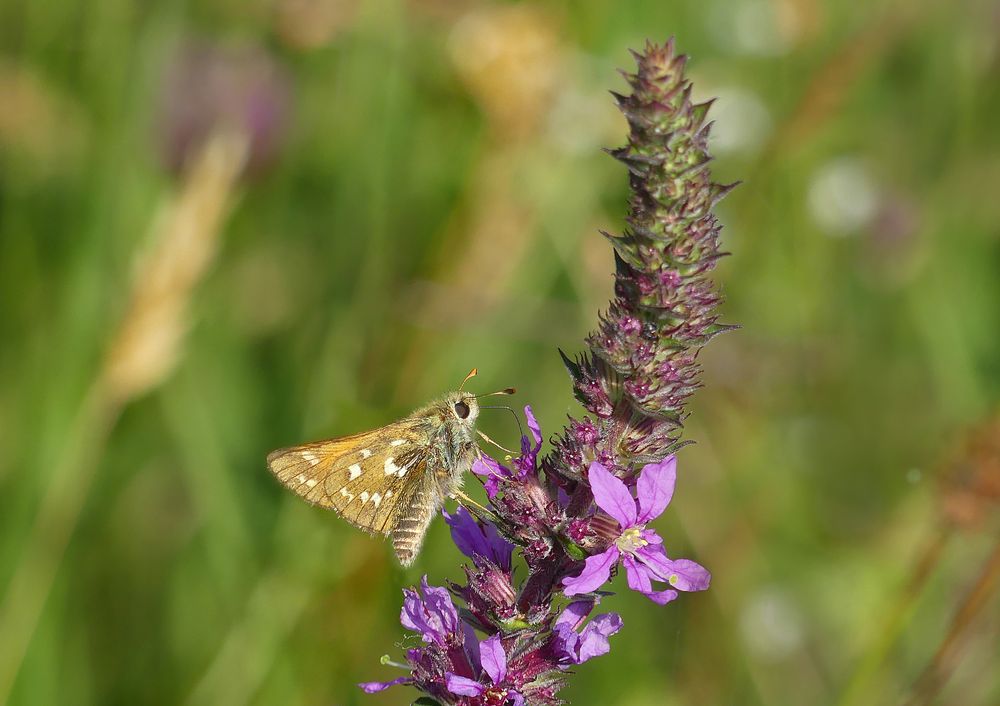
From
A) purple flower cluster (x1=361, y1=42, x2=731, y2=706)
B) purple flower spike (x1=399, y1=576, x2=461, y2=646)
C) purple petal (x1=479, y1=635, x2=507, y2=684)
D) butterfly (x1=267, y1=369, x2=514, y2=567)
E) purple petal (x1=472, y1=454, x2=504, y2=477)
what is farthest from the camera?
butterfly (x1=267, y1=369, x2=514, y2=567)

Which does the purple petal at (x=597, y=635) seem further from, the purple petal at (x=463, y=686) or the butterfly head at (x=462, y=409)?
the butterfly head at (x=462, y=409)

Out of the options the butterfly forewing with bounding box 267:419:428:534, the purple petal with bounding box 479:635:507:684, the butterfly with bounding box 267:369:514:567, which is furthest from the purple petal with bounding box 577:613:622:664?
the butterfly forewing with bounding box 267:419:428:534

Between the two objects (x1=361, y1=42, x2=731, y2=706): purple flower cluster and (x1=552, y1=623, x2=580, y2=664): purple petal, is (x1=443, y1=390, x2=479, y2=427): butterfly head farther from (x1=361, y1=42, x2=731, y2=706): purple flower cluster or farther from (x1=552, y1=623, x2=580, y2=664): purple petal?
(x1=552, y1=623, x2=580, y2=664): purple petal

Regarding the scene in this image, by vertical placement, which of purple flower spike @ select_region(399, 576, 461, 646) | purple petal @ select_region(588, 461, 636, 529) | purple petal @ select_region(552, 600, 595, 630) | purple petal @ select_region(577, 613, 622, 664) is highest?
purple petal @ select_region(588, 461, 636, 529)

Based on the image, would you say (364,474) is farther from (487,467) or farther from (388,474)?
(487,467)

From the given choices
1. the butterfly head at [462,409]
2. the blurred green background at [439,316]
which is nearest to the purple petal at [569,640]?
the butterfly head at [462,409]

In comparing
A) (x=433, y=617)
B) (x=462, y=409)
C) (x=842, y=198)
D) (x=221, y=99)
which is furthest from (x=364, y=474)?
(x=842, y=198)
